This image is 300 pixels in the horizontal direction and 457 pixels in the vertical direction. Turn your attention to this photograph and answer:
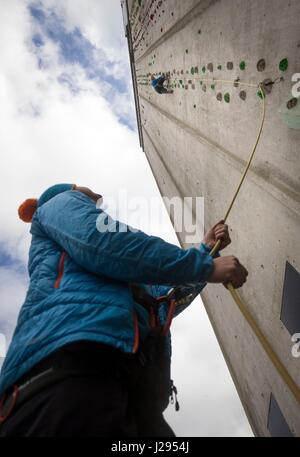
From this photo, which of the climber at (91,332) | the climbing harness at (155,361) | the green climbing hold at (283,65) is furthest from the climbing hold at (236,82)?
the climbing harness at (155,361)

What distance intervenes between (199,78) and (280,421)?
2814mm

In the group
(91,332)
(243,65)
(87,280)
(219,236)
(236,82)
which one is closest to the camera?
(91,332)

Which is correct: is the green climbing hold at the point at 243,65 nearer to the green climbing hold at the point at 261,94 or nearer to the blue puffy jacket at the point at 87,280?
the green climbing hold at the point at 261,94

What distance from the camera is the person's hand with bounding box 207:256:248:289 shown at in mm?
1164

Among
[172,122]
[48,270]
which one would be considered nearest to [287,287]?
[48,270]

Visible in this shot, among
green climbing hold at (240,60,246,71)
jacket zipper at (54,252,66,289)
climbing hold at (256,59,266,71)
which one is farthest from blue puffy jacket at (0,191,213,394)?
green climbing hold at (240,60,246,71)

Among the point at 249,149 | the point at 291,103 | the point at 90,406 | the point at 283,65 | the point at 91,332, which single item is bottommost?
the point at 90,406

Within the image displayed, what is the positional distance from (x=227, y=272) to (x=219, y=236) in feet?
1.07

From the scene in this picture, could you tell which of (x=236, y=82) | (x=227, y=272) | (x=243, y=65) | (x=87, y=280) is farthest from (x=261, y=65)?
(x=87, y=280)

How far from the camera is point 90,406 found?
828mm

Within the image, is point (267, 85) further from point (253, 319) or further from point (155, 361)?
point (155, 361)

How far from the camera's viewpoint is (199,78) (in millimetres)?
2645
